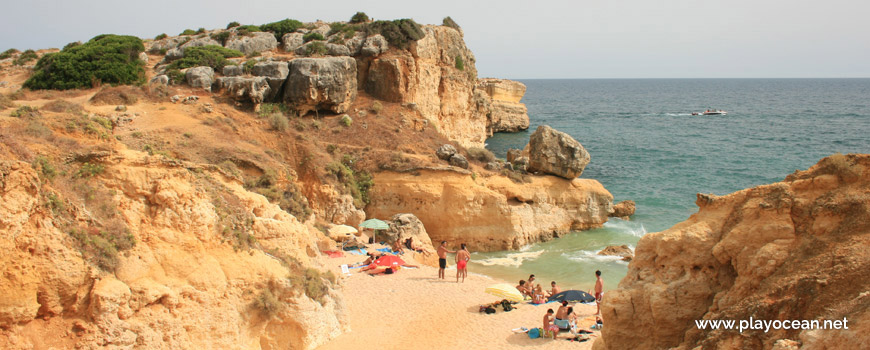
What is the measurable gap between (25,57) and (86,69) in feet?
30.5

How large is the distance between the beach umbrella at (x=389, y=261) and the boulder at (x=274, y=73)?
43.9 feet

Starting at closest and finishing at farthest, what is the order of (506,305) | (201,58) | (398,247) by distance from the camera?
(506,305)
(398,247)
(201,58)

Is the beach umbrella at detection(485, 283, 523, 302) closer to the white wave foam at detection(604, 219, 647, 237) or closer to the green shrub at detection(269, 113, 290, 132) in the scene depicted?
the white wave foam at detection(604, 219, 647, 237)

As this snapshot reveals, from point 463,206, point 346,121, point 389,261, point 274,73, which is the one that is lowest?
point 389,261

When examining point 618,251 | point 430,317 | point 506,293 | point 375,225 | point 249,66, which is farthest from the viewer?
point 249,66

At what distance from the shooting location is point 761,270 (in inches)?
293

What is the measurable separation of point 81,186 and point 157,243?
1830 mm

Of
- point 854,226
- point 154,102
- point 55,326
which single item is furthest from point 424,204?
point 854,226

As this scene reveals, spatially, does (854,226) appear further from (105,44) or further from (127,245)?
(105,44)

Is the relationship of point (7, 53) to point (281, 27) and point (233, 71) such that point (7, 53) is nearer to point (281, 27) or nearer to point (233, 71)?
point (281, 27)

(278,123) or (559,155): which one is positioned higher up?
(278,123)

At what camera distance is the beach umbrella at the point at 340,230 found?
2442 cm

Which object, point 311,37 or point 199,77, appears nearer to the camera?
point 199,77

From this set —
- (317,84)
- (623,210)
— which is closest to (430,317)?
(317,84)
